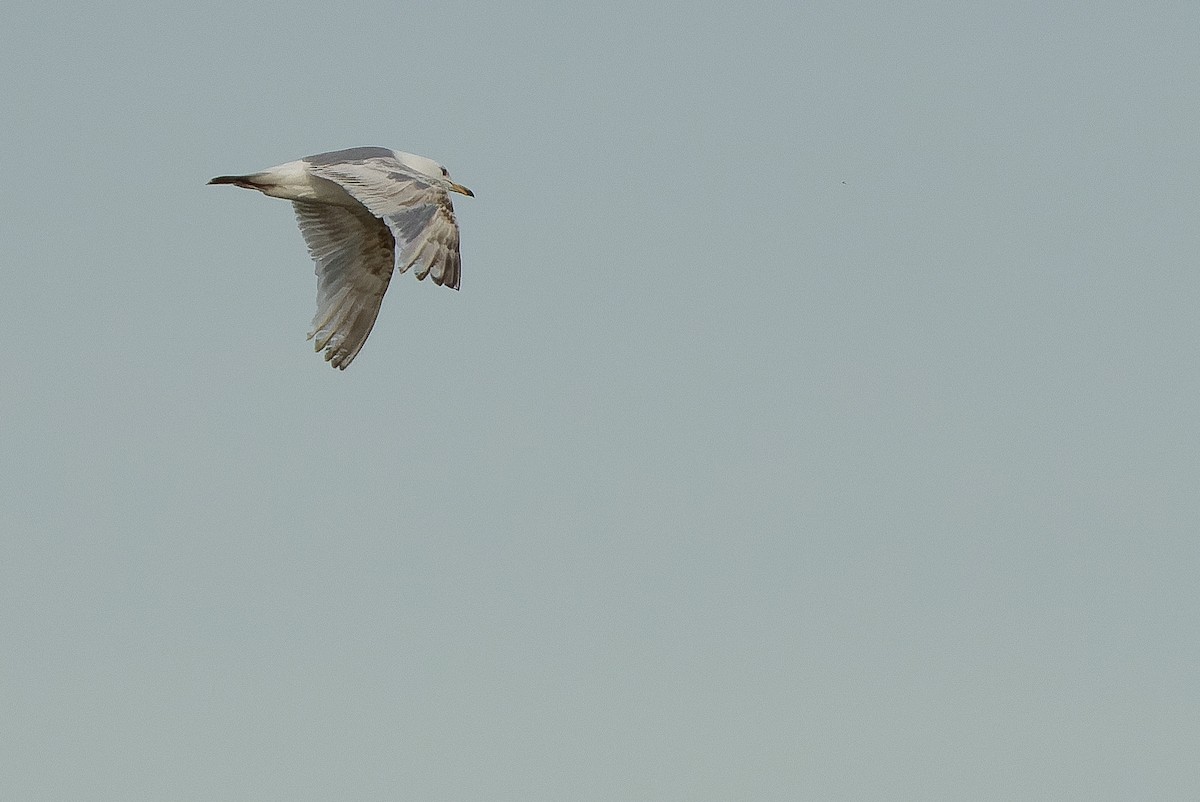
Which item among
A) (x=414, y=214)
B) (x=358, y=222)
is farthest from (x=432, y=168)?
(x=414, y=214)

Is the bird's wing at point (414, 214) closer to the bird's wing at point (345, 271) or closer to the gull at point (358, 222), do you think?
the gull at point (358, 222)

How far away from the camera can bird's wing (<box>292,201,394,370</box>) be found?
23.5m

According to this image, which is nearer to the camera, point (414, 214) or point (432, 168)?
point (414, 214)

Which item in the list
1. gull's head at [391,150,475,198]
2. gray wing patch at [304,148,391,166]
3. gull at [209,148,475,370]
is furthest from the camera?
gull's head at [391,150,475,198]

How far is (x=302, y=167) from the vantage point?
2248 cm

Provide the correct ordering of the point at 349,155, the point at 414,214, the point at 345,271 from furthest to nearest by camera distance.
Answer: the point at 345,271 → the point at 349,155 → the point at 414,214

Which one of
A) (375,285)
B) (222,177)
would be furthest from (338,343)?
(222,177)

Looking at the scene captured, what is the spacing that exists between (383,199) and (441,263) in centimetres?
114

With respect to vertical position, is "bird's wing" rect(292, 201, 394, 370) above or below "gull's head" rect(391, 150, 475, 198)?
below

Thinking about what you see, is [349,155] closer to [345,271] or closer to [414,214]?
[345,271]

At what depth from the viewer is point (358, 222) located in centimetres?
2420

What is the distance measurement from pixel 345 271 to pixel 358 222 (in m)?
0.67

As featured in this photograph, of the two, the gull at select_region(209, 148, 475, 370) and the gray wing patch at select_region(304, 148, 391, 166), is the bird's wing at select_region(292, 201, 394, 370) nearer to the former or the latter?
the gull at select_region(209, 148, 475, 370)

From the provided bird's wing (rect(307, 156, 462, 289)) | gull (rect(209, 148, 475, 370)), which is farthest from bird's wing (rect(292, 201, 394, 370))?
bird's wing (rect(307, 156, 462, 289))
